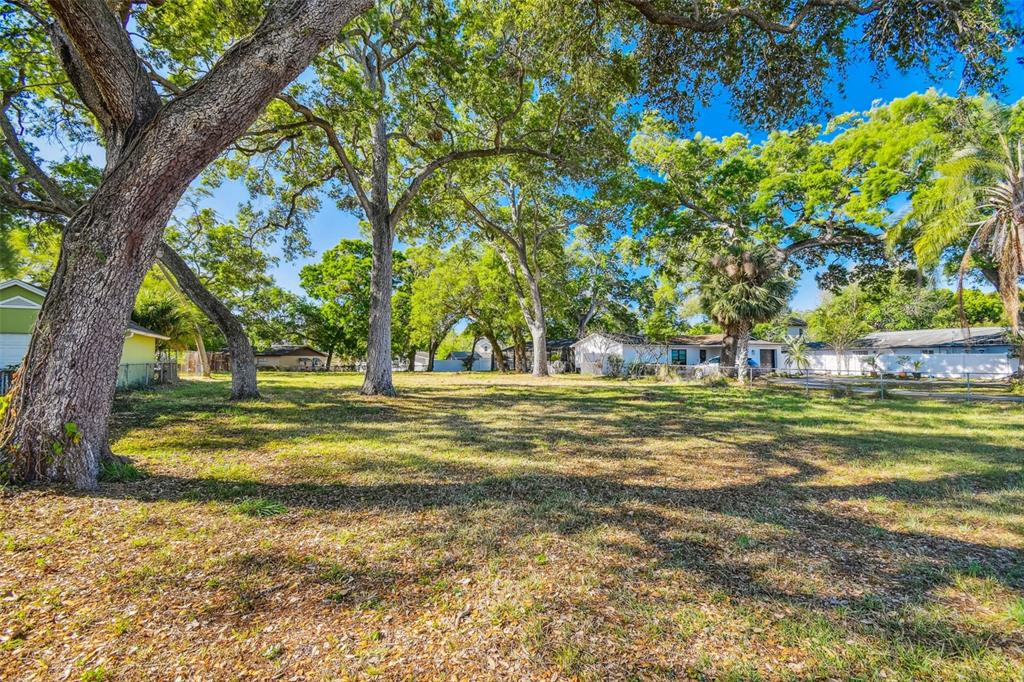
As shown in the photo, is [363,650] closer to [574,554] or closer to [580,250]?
[574,554]

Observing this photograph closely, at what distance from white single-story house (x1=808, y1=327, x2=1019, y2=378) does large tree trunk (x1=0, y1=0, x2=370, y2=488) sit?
36121 mm

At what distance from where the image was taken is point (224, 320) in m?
11.3

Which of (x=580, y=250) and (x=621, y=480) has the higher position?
(x=580, y=250)

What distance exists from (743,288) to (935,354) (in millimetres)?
21395

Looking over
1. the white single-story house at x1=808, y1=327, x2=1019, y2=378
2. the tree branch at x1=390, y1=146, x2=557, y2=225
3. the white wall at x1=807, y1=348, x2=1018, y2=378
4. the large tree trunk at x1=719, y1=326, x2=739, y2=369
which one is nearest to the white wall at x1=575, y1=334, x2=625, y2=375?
the large tree trunk at x1=719, y1=326, x2=739, y2=369

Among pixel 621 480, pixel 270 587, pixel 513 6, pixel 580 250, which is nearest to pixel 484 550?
pixel 270 587

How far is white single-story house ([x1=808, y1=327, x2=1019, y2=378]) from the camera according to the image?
26.8 meters

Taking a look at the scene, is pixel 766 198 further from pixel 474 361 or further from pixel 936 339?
pixel 474 361

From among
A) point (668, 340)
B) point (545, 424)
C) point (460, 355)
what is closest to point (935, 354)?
point (668, 340)

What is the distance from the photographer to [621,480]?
5.06 m

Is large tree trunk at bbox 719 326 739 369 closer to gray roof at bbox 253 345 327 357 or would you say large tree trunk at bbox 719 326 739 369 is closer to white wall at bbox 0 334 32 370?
white wall at bbox 0 334 32 370

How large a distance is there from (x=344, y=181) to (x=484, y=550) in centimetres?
1524

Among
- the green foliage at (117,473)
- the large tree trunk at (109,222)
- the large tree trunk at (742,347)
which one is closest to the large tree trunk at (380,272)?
the green foliage at (117,473)

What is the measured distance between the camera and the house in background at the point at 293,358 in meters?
48.7
